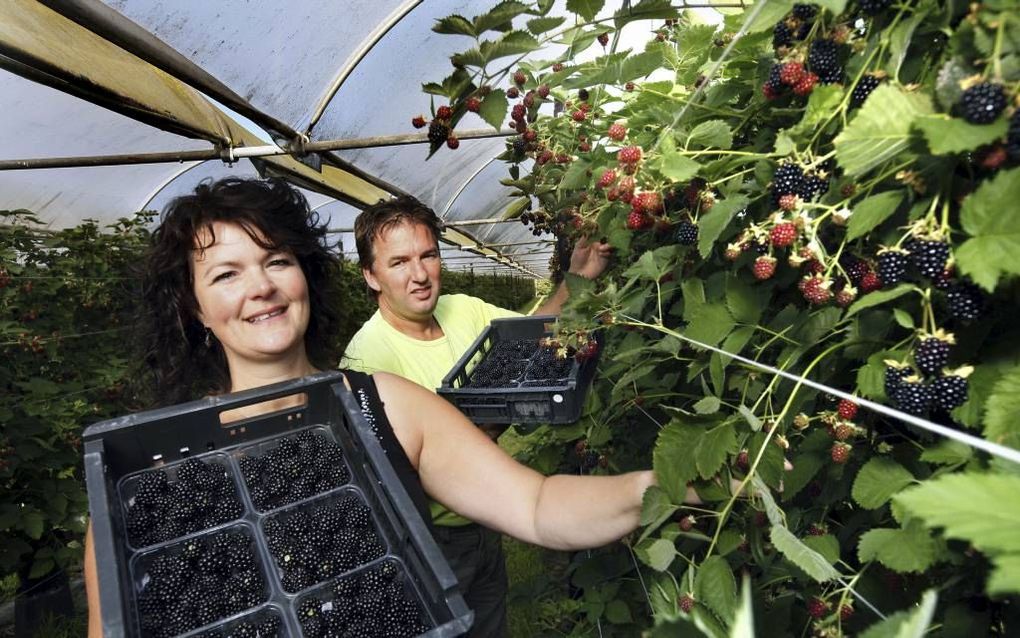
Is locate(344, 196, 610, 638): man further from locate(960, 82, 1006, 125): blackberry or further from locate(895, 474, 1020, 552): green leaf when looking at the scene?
locate(895, 474, 1020, 552): green leaf

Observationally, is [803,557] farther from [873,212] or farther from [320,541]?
[320,541]

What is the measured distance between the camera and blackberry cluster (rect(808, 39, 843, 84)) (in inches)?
23.4

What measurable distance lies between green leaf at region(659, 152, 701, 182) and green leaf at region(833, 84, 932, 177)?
0.72 feet

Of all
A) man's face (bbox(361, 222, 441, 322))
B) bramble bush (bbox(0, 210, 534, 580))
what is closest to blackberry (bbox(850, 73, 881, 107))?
man's face (bbox(361, 222, 441, 322))

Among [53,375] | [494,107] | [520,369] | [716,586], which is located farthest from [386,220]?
[53,375]

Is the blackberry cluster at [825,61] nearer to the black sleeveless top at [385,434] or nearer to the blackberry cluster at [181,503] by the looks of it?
the black sleeveless top at [385,434]

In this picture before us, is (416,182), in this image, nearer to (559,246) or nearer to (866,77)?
(559,246)

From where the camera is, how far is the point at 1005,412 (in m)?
0.44

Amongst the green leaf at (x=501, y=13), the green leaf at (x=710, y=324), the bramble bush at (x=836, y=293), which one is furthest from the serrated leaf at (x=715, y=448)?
the green leaf at (x=501, y=13)

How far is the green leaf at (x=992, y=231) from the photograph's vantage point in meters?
0.40

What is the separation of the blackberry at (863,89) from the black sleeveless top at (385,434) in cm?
108

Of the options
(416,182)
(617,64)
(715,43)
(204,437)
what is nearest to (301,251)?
(204,437)

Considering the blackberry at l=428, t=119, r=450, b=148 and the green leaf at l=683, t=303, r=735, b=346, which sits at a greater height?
the blackberry at l=428, t=119, r=450, b=148

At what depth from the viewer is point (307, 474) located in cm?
119
